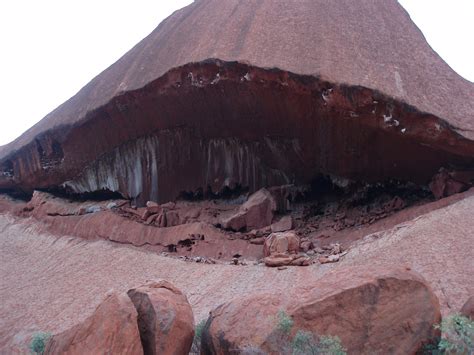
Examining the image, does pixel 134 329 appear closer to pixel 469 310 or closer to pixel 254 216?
pixel 469 310

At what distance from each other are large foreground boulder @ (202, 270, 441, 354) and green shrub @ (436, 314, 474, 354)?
25 centimetres

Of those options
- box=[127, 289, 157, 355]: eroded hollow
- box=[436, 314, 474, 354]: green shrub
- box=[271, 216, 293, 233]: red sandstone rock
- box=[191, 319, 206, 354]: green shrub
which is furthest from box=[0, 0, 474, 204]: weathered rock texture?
box=[127, 289, 157, 355]: eroded hollow

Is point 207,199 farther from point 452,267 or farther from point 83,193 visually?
point 452,267

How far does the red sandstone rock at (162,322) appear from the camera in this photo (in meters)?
7.58

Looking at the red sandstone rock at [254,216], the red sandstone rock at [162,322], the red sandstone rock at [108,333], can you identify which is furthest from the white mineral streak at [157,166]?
the red sandstone rock at [108,333]

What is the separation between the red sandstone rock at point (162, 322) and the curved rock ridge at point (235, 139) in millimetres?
7292

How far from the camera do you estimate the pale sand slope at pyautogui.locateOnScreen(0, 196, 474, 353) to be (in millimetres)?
10820

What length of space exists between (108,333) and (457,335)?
3847mm

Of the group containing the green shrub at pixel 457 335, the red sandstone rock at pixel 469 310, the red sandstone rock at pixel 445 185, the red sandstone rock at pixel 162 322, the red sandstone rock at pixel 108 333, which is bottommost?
the red sandstone rock at pixel 445 185

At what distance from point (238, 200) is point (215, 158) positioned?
1306mm

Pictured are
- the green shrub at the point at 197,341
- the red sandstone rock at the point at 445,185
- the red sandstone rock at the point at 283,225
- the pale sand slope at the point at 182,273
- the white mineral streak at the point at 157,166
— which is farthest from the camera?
the white mineral streak at the point at 157,166

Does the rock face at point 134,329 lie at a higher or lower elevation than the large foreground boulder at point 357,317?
higher

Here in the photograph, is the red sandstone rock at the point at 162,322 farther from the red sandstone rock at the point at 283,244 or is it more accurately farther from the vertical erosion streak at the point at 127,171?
the vertical erosion streak at the point at 127,171

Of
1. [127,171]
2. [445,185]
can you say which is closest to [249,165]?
[127,171]
